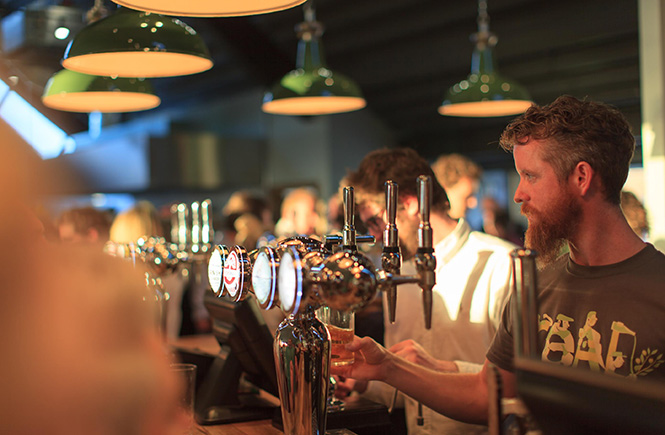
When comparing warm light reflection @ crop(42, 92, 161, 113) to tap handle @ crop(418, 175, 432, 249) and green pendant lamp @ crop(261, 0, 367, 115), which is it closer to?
green pendant lamp @ crop(261, 0, 367, 115)

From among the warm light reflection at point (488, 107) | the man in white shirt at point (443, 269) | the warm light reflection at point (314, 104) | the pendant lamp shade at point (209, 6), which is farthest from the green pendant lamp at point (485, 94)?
the pendant lamp shade at point (209, 6)

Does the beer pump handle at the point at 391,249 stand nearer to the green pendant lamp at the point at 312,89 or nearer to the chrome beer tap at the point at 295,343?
the chrome beer tap at the point at 295,343

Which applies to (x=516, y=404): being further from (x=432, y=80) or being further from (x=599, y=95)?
(x=432, y=80)

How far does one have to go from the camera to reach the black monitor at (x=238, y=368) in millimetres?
1904

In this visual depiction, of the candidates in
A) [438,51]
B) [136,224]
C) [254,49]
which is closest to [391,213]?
[136,224]

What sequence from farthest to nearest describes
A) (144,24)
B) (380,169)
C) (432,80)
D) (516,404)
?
(432,80), (380,169), (144,24), (516,404)

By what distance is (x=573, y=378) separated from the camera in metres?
0.74

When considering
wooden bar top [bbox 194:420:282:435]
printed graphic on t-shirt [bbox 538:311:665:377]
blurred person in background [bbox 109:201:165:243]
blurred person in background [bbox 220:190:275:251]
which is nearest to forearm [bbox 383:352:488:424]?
printed graphic on t-shirt [bbox 538:311:665:377]

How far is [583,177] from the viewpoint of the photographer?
1.50 m

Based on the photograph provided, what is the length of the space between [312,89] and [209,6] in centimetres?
177

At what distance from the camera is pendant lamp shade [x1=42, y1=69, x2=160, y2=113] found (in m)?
2.72

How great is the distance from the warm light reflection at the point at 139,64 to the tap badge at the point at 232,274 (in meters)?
0.91

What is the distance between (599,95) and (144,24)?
6110mm

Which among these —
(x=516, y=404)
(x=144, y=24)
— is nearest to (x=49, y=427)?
(x=516, y=404)
